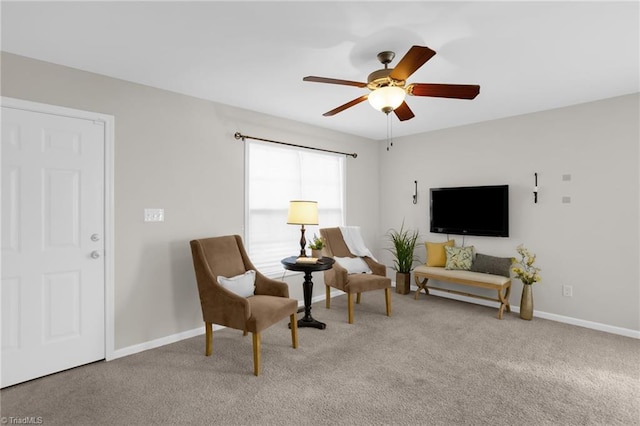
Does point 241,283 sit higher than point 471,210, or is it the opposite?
point 471,210

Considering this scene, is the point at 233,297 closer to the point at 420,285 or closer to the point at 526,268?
the point at 420,285

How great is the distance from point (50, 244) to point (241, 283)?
1.53m

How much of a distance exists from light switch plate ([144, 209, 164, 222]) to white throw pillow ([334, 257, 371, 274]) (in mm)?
2090

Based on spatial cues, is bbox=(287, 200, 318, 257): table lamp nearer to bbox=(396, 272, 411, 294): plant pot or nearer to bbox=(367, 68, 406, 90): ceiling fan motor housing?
bbox=(367, 68, 406, 90): ceiling fan motor housing

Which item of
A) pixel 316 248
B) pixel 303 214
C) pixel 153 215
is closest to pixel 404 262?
pixel 316 248

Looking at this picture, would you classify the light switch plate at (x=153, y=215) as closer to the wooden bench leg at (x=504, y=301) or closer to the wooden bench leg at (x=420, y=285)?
the wooden bench leg at (x=420, y=285)

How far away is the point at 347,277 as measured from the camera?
384 cm

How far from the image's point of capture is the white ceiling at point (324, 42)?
1975 millimetres

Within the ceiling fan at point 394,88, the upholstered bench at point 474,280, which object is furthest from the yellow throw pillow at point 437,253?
the ceiling fan at point 394,88

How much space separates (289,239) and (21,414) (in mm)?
2900

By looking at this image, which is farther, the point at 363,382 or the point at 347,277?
the point at 347,277

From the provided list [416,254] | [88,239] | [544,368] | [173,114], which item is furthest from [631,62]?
[88,239]

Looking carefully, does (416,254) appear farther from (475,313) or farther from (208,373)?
(208,373)

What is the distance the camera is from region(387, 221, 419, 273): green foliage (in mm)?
4934
